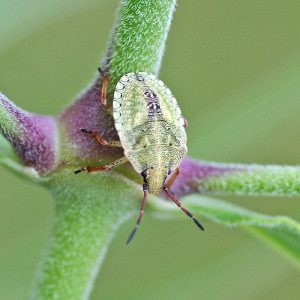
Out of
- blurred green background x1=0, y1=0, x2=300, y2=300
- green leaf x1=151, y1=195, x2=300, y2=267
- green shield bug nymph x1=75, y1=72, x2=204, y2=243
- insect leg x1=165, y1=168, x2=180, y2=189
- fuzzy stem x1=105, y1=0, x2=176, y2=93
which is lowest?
blurred green background x1=0, y1=0, x2=300, y2=300

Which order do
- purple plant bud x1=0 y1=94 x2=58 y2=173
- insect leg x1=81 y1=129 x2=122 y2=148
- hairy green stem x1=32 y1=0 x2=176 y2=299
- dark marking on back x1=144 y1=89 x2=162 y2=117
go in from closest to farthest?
purple plant bud x1=0 y1=94 x2=58 y2=173 < insect leg x1=81 y1=129 x2=122 y2=148 < hairy green stem x1=32 y1=0 x2=176 y2=299 < dark marking on back x1=144 y1=89 x2=162 y2=117

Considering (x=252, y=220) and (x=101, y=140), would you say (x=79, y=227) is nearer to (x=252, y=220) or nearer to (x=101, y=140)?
(x=101, y=140)

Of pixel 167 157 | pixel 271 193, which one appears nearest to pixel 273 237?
pixel 271 193

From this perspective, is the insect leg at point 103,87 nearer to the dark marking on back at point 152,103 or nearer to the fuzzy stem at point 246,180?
the dark marking on back at point 152,103

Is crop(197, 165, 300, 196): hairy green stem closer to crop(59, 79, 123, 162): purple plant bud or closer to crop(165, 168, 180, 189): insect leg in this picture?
crop(165, 168, 180, 189): insect leg

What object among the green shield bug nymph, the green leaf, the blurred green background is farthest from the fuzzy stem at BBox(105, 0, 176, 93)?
the blurred green background

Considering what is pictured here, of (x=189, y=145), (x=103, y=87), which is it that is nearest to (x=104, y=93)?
(x=103, y=87)
